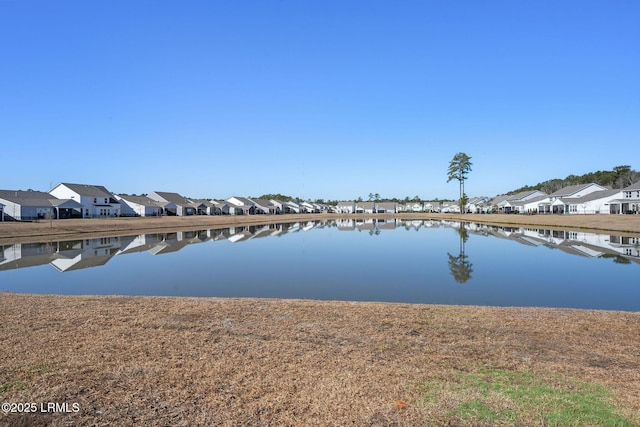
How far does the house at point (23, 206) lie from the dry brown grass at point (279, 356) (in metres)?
53.1

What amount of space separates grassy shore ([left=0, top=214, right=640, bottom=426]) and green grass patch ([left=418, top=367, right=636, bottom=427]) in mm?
20

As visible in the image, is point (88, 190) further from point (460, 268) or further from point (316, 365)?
point (316, 365)

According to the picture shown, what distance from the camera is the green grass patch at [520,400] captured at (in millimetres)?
4035

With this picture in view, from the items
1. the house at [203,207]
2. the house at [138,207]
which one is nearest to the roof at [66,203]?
the house at [138,207]

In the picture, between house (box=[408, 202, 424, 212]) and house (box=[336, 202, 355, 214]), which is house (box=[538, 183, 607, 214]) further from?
house (box=[336, 202, 355, 214])

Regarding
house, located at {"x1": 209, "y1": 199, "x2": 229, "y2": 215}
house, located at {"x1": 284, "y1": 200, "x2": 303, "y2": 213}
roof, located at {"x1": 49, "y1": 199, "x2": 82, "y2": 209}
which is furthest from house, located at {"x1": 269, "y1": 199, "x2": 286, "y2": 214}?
roof, located at {"x1": 49, "y1": 199, "x2": 82, "y2": 209}

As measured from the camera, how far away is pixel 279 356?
19.2ft

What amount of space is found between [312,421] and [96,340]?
4.54m

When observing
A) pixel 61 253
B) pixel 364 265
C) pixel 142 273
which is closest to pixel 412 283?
pixel 364 265

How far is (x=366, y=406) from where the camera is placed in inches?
170

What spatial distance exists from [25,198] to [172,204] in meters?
34.5

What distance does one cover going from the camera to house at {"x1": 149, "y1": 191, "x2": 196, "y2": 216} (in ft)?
289

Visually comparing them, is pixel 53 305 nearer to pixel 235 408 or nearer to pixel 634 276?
pixel 235 408

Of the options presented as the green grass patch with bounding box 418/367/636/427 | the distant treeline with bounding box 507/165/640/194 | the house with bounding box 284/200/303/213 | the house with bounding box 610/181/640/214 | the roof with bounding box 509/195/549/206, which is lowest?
the green grass patch with bounding box 418/367/636/427
